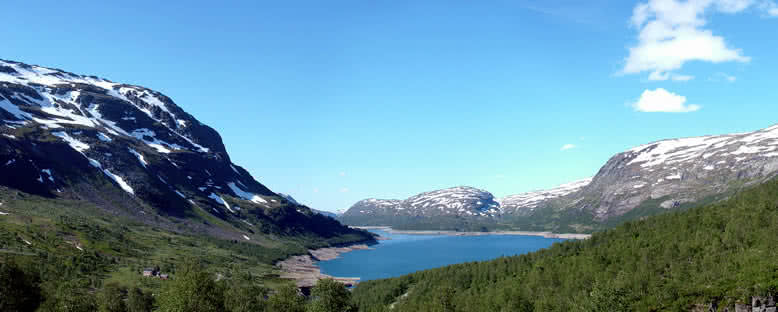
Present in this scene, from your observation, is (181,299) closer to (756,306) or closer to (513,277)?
(756,306)

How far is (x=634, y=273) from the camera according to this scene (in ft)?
374

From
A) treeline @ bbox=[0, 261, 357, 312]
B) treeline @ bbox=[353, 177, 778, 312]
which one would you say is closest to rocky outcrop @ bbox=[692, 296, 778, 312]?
treeline @ bbox=[353, 177, 778, 312]

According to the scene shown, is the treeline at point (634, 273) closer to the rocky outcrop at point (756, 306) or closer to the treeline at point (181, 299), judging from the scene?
the rocky outcrop at point (756, 306)

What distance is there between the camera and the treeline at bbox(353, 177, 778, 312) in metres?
90.9

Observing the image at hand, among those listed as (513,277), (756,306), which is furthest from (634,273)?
(513,277)

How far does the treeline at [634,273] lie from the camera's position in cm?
9094

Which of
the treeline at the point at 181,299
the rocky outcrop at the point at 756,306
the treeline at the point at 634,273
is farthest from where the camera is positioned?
the treeline at the point at 634,273

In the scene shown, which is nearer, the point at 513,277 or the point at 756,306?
the point at 756,306

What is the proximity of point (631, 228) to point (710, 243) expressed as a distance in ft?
143

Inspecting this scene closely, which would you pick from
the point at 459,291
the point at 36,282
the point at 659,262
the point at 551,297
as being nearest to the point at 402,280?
the point at 459,291

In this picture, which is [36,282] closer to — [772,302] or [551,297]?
[551,297]

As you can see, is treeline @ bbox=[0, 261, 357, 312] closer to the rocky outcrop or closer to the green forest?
the green forest

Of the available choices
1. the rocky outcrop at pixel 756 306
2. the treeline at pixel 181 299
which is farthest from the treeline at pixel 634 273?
the treeline at pixel 181 299

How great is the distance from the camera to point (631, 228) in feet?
532
